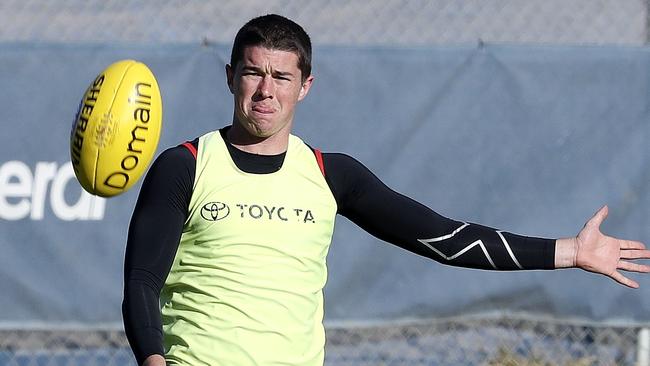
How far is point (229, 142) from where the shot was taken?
3.51 meters

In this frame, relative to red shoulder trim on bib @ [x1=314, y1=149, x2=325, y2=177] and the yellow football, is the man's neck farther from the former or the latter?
the yellow football

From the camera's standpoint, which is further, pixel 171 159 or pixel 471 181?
→ pixel 471 181

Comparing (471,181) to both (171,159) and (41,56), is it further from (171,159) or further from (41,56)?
(171,159)

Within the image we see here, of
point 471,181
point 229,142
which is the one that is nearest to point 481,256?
point 229,142

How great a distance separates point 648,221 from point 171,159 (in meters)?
→ 3.78

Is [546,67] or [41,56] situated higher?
[546,67]

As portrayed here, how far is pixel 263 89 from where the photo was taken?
343 cm

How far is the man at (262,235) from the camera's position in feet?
10.8

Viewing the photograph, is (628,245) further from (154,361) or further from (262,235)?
(154,361)

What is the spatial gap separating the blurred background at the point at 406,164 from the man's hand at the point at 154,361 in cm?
339

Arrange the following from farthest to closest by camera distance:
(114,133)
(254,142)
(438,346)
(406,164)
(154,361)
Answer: (438,346), (406,164), (114,133), (254,142), (154,361)

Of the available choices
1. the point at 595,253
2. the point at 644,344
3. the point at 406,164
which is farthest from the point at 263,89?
the point at 644,344

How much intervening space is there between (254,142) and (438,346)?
3434mm

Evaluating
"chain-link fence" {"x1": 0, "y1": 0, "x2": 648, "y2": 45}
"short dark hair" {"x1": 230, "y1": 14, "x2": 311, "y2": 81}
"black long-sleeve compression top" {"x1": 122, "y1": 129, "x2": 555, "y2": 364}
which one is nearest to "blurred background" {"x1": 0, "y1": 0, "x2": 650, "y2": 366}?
"chain-link fence" {"x1": 0, "y1": 0, "x2": 648, "y2": 45}
